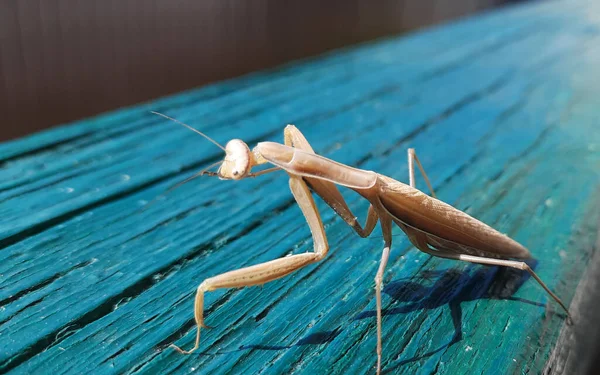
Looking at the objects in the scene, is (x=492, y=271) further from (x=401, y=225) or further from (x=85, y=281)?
(x=85, y=281)

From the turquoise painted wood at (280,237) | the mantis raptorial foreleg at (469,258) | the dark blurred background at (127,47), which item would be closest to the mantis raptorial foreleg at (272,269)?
the turquoise painted wood at (280,237)

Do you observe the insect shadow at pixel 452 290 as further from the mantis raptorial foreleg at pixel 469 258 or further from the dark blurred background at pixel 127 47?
the dark blurred background at pixel 127 47

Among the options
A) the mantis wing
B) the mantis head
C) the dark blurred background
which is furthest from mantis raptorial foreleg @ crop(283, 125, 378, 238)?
the dark blurred background

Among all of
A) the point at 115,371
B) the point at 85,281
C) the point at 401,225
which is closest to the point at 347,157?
the point at 401,225

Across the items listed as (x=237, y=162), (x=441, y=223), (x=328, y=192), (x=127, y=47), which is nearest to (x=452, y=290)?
(x=441, y=223)

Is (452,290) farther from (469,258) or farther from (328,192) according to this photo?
(328,192)

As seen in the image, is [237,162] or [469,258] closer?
[237,162]

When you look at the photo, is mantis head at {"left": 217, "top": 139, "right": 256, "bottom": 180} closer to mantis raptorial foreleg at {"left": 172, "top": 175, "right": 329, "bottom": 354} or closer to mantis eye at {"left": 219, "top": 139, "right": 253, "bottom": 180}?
mantis eye at {"left": 219, "top": 139, "right": 253, "bottom": 180}
